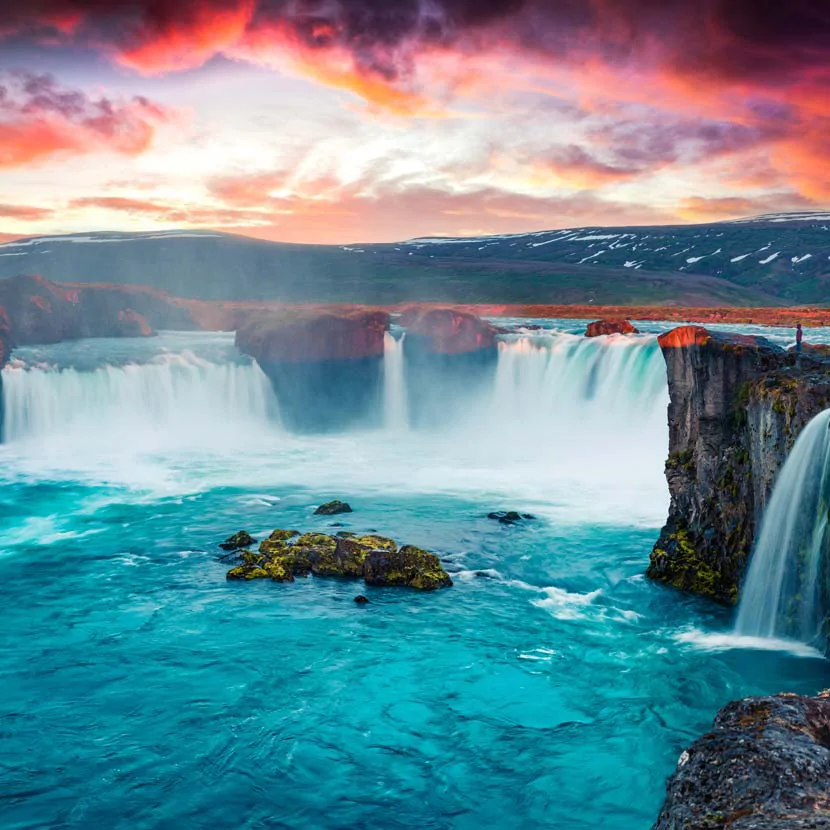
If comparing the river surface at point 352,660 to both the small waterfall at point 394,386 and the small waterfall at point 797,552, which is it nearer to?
the small waterfall at point 797,552

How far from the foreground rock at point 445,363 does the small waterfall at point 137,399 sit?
1071 centimetres

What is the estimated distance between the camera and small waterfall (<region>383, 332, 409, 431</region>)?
60031mm

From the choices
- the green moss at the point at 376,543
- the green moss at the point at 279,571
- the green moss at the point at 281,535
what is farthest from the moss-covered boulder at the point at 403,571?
the green moss at the point at 281,535

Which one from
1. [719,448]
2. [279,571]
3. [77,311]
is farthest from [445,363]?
[719,448]

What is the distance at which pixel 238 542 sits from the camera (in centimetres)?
2941

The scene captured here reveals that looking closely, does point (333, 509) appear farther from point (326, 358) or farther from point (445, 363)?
point (326, 358)

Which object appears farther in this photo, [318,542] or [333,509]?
[333,509]

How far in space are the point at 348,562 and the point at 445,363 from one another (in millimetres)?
37089

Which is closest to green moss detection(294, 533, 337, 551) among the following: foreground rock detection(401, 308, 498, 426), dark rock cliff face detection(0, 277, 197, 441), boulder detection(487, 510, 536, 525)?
boulder detection(487, 510, 536, 525)

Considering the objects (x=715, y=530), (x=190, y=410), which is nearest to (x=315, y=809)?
(x=715, y=530)

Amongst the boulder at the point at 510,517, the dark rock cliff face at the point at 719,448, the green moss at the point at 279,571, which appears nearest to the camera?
the dark rock cliff face at the point at 719,448

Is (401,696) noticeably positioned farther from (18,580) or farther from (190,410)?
(190,410)

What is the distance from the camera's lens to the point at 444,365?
61.8m

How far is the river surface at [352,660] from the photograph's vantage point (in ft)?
50.3
